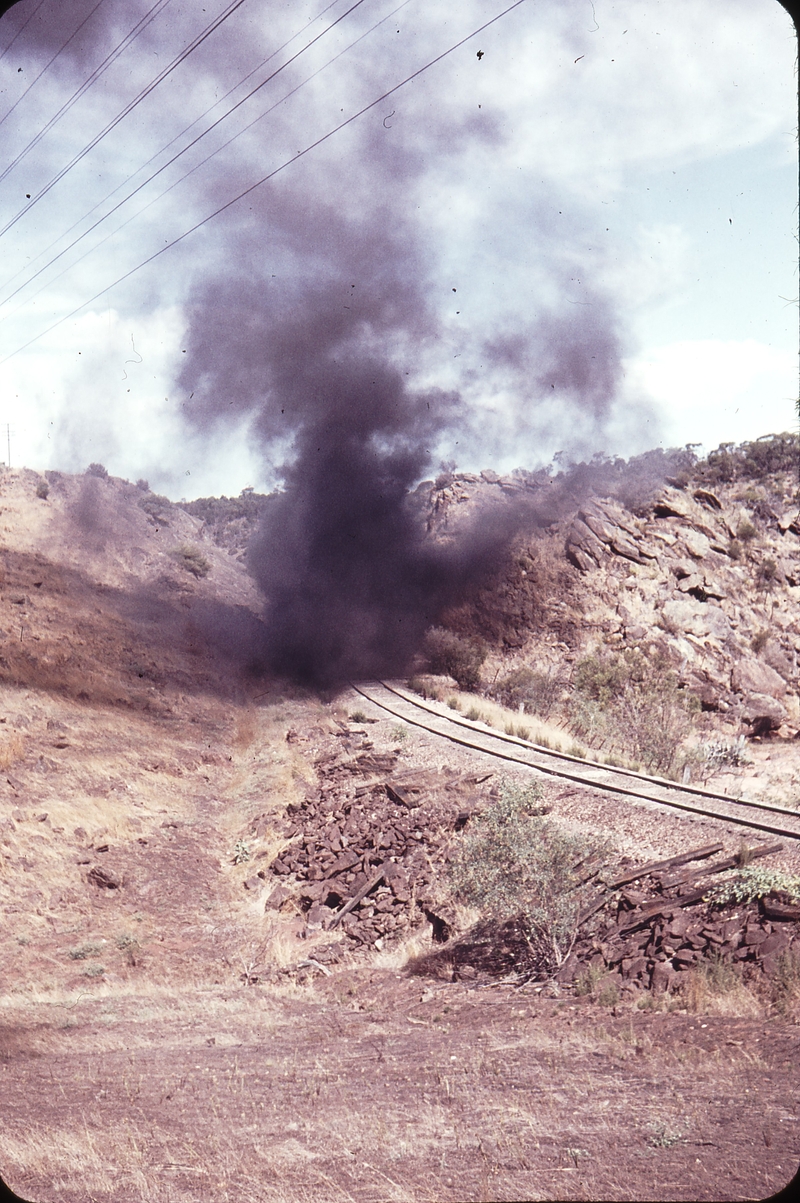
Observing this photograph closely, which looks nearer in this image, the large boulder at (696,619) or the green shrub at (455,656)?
the green shrub at (455,656)

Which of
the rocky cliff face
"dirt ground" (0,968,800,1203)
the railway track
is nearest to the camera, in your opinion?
"dirt ground" (0,968,800,1203)

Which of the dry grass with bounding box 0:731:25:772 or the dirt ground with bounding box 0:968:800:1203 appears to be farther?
the dry grass with bounding box 0:731:25:772

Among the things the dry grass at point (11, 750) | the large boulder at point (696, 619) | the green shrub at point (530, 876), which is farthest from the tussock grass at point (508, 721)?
the large boulder at point (696, 619)

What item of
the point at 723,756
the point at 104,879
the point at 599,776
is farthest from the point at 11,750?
the point at 723,756

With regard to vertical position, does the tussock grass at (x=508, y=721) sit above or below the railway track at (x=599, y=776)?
below

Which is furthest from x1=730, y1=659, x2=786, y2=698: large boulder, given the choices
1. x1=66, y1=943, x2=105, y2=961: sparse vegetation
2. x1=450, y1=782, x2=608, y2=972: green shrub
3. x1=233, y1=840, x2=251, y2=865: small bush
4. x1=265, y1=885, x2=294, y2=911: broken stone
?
x1=66, y1=943, x2=105, y2=961: sparse vegetation

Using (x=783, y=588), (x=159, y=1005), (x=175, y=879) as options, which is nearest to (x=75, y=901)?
(x=175, y=879)

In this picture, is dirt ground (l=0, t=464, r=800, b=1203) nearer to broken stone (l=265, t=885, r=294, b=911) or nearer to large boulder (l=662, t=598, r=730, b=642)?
broken stone (l=265, t=885, r=294, b=911)

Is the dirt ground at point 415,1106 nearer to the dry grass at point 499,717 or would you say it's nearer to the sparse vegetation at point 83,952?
the sparse vegetation at point 83,952
